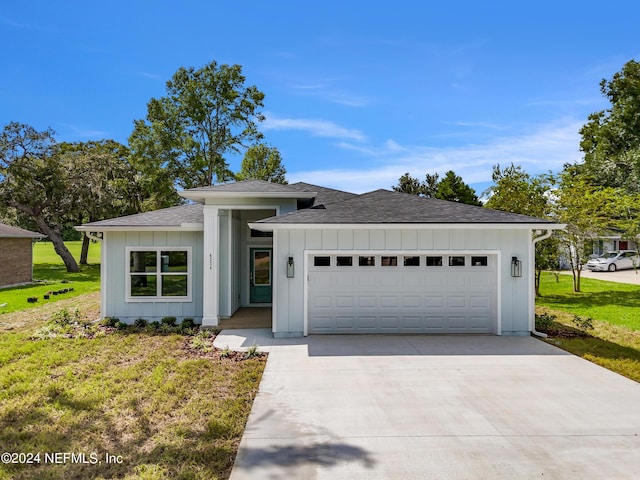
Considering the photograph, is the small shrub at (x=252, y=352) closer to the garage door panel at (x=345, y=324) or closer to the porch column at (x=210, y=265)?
the garage door panel at (x=345, y=324)

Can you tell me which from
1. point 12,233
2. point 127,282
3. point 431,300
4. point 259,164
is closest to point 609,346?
point 431,300

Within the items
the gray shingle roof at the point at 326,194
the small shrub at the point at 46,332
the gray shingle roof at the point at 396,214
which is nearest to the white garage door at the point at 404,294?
the gray shingle roof at the point at 396,214

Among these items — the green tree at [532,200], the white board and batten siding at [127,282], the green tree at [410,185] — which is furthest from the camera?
the green tree at [410,185]

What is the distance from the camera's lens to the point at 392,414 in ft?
16.6

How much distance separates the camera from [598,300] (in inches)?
627

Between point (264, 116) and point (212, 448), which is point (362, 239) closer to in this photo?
point (212, 448)

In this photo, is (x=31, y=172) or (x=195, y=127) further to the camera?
(x=195, y=127)

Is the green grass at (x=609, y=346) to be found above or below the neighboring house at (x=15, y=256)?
below

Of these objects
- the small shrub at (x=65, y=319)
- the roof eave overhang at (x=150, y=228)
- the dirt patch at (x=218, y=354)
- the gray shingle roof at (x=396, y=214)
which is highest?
the gray shingle roof at (x=396, y=214)

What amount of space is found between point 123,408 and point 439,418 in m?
4.10

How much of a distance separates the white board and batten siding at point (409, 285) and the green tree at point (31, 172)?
2447cm

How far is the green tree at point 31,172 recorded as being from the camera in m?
25.3

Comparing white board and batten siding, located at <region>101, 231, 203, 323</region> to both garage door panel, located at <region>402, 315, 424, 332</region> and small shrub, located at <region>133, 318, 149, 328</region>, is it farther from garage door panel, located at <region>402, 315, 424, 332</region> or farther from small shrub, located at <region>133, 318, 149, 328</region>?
garage door panel, located at <region>402, 315, 424, 332</region>

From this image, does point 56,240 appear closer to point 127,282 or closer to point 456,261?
point 127,282
